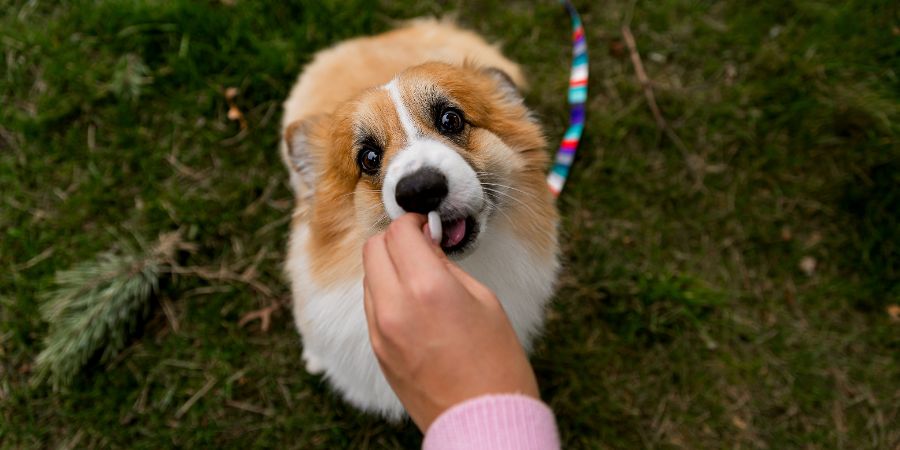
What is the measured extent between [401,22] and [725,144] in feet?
8.06

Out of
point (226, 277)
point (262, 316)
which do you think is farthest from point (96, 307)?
point (262, 316)

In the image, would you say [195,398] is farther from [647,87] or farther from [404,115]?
[647,87]

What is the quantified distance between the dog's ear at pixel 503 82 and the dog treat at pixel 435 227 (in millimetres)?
949

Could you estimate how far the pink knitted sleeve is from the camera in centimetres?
133

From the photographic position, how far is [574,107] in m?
3.60

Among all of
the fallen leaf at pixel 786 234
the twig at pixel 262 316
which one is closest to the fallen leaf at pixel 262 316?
the twig at pixel 262 316

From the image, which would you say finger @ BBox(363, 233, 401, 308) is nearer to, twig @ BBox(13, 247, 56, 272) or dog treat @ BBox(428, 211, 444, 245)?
dog treat @ BBox(428, 211, 444, 245)

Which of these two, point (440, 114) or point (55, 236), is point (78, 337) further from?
point (440, 114)

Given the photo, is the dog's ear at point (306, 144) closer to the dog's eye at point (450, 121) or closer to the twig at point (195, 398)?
A: the dog's eye at point (450, 121)

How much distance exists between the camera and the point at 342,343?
7.41ft

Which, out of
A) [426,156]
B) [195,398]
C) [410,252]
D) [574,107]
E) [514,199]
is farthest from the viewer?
A: [574,107]

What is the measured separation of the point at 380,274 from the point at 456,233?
1.35ft

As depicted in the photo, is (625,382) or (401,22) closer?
(625,382)

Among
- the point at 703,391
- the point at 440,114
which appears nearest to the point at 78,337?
the point at 440,114
